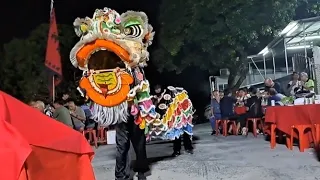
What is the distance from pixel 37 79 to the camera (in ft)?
38.5

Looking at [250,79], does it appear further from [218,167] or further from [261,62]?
[218,167]

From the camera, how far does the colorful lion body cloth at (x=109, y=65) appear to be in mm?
3943

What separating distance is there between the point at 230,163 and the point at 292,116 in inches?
38.8

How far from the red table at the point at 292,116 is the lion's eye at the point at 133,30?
222 cm

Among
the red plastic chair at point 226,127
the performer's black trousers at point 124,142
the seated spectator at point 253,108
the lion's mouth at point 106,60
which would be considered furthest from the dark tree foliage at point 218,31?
the lion's mouth at point 106,60

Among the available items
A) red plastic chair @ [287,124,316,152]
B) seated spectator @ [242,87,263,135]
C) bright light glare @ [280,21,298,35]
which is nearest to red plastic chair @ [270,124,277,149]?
red plastic chair @ [287,124,316,152]

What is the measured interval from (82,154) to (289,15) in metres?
8.68

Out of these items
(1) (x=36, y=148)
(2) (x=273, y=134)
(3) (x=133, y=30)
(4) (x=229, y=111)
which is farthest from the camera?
(4) (x=229, y=111)

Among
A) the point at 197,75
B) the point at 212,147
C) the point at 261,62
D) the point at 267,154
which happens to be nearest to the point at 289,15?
the point at 261,62

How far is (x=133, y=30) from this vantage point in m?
4.20

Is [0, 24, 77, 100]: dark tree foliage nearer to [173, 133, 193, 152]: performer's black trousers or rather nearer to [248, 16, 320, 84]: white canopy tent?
[248, 16, 320, 84]: white canopy tent

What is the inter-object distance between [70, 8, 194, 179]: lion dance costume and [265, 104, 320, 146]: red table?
6.68ft

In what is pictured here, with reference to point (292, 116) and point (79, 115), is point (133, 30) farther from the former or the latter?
point (79, 115)

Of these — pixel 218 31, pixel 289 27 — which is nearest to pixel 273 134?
pixel 289 27
